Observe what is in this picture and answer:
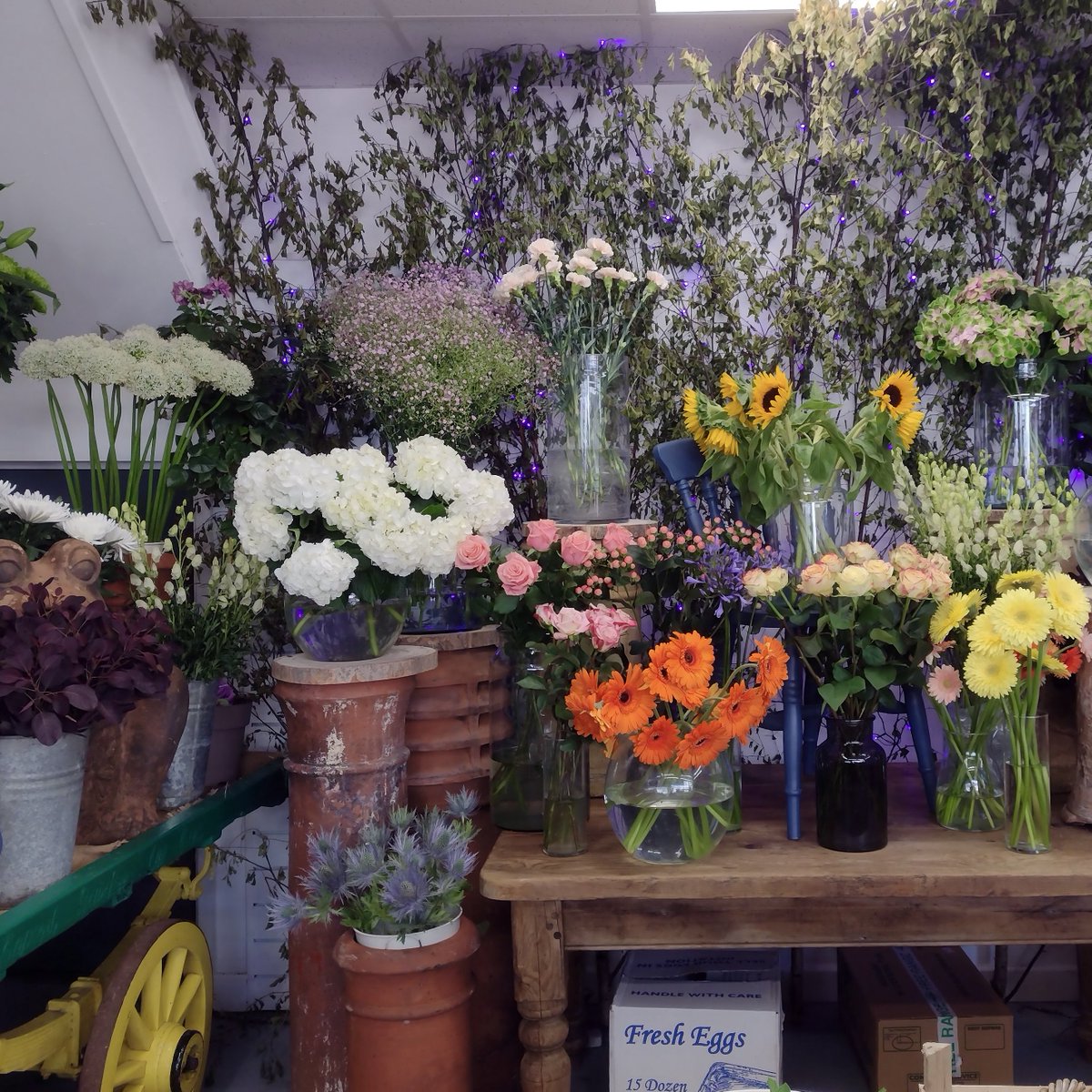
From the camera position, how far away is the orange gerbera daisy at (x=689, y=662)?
184cm

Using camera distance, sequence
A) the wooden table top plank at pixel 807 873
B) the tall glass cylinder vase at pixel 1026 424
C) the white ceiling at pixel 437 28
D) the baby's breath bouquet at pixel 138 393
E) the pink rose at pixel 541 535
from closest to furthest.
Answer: the wooden table top plank at pixel 807 873, the pink rose at pixel 541 535, the baby's breath bouquet at pixel 138 393, the tall glass cylinder vase at pixel 1026 424, the white ceiling at pixel 437 28

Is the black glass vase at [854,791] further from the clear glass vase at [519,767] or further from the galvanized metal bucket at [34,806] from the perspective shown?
the galvanized metal bucket at [34,806]

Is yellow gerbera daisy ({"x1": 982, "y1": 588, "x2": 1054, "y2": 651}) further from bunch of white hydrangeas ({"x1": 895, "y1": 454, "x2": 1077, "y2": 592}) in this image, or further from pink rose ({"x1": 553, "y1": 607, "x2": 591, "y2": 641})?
pink rose ({"x1": 553, "y1": 607, "x2": 591, "y2": 641})

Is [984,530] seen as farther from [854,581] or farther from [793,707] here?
[793,707]

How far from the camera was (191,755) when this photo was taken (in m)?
2.28

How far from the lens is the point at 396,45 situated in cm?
282

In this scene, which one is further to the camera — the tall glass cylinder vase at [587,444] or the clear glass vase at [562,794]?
the tall glass cylinder vase at [587,444]

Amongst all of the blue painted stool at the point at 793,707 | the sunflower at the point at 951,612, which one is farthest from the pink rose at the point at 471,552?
the sunflower at the point at 951,612

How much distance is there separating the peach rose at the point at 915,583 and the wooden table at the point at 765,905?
0.48m

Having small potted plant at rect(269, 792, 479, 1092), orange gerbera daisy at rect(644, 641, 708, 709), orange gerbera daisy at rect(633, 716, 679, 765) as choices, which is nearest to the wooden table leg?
small potted plant at rect(269, 792, 479, 1092)

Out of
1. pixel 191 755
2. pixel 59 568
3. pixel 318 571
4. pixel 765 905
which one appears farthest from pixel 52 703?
pixel 765 905

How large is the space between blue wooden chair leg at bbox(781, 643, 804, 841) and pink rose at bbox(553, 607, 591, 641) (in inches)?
18.4

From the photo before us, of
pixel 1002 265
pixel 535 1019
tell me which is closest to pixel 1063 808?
pixel 535 1019

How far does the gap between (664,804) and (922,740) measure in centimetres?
67
